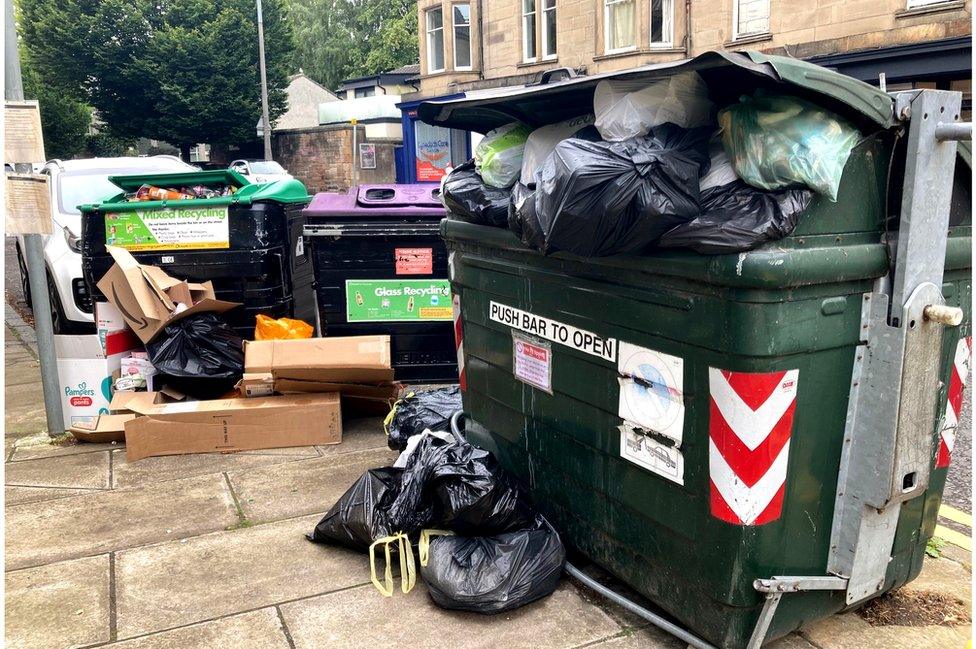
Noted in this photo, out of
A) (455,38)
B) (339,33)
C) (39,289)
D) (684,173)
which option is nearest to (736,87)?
(684,173)

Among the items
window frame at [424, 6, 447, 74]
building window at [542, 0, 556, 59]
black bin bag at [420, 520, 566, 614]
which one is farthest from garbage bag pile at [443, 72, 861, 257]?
window frame at [424, 6, 447, 74]

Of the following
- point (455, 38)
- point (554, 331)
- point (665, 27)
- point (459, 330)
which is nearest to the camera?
point (554, 331)

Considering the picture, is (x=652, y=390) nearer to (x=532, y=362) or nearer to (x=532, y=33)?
(x=532, y=362)

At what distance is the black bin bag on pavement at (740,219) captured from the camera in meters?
2.23

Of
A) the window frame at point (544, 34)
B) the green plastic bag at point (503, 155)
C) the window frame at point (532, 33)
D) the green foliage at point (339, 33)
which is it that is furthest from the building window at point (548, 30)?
the green foliage at point (339, 33)

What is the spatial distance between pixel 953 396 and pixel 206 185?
16.3 feet

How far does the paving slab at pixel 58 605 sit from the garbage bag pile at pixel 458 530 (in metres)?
0.92

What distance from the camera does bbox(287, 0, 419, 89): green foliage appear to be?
5491 centimetres

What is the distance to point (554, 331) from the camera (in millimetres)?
3045

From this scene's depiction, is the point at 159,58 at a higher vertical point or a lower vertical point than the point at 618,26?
higher

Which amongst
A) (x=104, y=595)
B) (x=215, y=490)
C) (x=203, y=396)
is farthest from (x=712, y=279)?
(x=203, y=396)

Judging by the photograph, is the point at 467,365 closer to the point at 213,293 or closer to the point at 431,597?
the point at 431,597

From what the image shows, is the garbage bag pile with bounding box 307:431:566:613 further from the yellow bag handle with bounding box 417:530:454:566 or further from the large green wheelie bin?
the large green wheelie bin

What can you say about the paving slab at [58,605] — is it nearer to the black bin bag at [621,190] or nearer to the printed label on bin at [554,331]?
the printed label on bin at [554,331]
